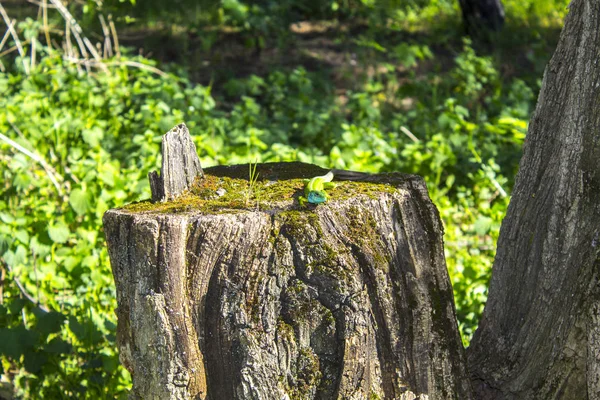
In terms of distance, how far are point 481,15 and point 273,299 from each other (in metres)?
7.43

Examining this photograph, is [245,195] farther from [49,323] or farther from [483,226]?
[483,226]

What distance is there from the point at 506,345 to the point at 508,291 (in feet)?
0.63

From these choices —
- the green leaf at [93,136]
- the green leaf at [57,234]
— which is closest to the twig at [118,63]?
the green leaf at [93,136]

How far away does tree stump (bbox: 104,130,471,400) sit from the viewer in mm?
2125

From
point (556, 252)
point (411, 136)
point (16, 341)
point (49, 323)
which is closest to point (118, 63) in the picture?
point (411, 136)

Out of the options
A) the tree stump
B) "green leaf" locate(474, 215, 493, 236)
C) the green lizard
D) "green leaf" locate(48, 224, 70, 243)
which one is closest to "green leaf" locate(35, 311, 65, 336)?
"green leaf" locate(48, 224, 70, 243)

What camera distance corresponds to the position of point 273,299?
2133 mm

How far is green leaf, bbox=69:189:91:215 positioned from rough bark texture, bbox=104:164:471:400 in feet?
6.54

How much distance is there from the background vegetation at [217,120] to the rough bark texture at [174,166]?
1.15 metres

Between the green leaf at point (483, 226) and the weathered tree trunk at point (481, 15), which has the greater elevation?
the weathered tree trunk at point (481, 15)

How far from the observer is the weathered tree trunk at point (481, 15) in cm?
862

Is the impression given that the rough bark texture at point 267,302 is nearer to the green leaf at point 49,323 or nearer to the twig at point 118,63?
the green leaf at point 49,323

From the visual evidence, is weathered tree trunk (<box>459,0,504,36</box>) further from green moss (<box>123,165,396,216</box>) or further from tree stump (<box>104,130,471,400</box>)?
tree stump (<box>104,130,471,400</box>)

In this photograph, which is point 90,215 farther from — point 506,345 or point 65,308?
point 506,345
